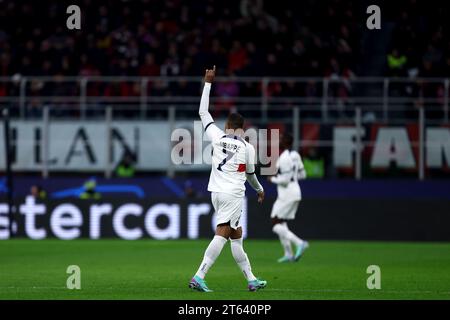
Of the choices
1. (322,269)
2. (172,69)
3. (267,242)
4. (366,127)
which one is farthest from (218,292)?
(172,69)

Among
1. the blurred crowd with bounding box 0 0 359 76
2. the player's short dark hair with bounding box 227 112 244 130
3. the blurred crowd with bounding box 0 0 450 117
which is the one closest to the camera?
the player's short dark hair with bounding box 227 112 244 130

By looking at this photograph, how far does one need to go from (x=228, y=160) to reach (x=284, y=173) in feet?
21.4

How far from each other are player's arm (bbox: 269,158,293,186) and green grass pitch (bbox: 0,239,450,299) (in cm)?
150

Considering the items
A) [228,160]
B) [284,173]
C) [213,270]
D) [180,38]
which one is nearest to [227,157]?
[228,160]

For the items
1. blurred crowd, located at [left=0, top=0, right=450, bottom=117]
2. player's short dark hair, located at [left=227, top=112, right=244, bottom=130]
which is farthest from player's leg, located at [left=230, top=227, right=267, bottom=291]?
blurred crowd, located at [left=0, top=0, right=450, bottom=117]

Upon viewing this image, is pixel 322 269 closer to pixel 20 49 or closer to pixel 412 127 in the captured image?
pixel 412 127

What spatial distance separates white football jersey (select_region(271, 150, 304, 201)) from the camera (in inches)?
788

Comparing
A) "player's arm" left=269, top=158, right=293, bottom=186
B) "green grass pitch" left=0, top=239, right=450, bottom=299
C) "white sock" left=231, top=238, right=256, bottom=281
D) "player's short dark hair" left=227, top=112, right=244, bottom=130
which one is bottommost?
"green grass pitch" left=0, top=239, right=450, bottom=299

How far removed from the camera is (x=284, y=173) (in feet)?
65.8

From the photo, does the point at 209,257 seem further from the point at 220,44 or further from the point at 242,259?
the point at 220,44

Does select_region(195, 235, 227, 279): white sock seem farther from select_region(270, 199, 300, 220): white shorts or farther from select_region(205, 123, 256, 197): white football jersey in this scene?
select_region(270, 199, 300, 220): white shorts

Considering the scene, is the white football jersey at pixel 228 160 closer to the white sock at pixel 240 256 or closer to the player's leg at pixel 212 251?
the player's leg at pixel 212 251

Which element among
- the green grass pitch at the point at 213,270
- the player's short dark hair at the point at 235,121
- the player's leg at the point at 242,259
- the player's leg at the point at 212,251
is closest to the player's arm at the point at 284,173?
the green grass pitch at the point at 213,270

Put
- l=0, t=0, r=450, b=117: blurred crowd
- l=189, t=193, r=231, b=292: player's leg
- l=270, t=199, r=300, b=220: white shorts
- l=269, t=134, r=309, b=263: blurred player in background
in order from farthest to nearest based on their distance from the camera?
l=0, t=0, r=450, b=117: blurred crowd < l=270, t=199, r=300, b=220: white shorts < l=269, t=134, r=309, b=263: blurred player in background < l=189, t=193, r=231, b=292: player's leg
